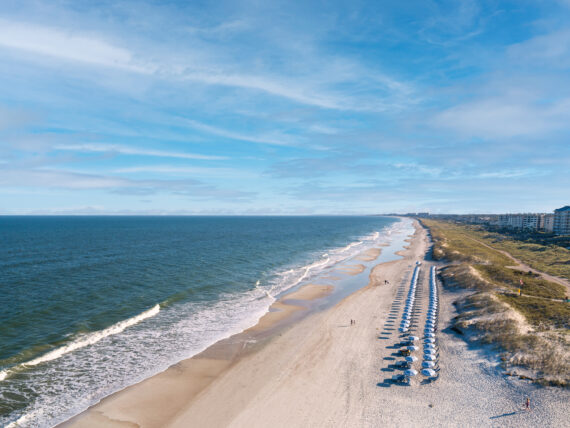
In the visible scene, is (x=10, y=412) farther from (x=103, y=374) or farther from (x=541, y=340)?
(x=541, y=340)

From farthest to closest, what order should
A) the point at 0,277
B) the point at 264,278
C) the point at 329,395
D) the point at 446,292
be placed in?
1. the point at 264,278
2. the point at 0,277
3. the point at 446,292
4. the point at 329,395

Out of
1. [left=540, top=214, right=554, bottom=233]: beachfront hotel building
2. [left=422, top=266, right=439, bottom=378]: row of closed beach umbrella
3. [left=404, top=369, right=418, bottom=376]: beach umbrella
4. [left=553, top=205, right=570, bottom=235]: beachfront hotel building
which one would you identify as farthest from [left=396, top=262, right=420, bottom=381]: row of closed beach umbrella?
[left=540, top=214, right=554, bottom=233]: beachfront hotel building

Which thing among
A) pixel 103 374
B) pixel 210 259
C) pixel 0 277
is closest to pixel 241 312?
pixel 103 374

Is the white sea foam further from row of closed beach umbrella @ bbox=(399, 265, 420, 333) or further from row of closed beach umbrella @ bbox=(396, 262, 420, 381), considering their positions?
row of closed beach umbrella @ bbox=(399, 265, 420, 333)

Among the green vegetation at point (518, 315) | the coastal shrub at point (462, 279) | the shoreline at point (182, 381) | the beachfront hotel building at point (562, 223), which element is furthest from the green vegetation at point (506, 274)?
the beachfront hotel building at point (562, 223)

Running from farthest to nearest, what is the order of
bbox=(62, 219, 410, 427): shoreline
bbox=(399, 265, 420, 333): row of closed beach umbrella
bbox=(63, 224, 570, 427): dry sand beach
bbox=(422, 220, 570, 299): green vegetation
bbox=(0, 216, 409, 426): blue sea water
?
bbox=(422, 220, 570, 299): green vegetation → bbox=(399, 265, 420, 333): row of closed beach umbrella → bbox=(0, 216, 409, 426): blue sea water → bbox=(62, 219, 410, 427): shoreline → bbox=(63, 224, 570, 427): dry sand beach

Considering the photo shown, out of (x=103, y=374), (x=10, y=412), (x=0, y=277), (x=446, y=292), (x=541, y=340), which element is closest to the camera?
(x=10, y=412)

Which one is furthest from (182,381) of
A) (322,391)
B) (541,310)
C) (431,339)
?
(541,310)
